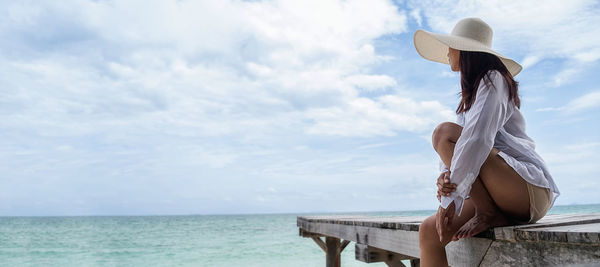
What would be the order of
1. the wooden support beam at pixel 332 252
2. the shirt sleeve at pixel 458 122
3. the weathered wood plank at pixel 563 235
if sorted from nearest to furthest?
the weathered wood plank at pixel 563 235 → the shirt sleeve at pixel 458 122 → the wooden support beam at pixel 332 252

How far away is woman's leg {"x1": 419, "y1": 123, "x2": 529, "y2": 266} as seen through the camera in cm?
168

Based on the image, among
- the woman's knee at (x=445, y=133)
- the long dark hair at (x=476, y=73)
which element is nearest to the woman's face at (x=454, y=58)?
the long dark hair at (x=476, y=73)

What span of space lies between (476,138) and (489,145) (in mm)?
62

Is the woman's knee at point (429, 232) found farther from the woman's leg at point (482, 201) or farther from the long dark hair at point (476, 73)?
the long dark hair at point (476, 73)

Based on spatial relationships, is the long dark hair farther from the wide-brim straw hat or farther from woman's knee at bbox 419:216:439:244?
woman's knee at bbox 419:216:439:244

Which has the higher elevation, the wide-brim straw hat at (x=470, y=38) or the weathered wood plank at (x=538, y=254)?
the wide-brim straw hat at (x=470, y=38)

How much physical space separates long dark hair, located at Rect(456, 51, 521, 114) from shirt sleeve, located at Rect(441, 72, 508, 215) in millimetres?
76

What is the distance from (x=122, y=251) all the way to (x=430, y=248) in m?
19.9

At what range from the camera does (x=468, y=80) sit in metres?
1.89

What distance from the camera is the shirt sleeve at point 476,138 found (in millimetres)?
1645

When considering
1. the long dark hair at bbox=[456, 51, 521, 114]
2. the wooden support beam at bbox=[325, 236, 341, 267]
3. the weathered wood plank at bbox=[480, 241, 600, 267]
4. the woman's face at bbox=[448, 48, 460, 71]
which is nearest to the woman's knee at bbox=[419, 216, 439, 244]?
the weathered wood plank at bbox=[480, 241, 600, 267]

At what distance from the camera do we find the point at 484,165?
1.70 m

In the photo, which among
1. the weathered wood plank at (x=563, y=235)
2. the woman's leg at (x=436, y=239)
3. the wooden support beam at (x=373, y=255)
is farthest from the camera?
the wooden support beam at (x=373, y=255)

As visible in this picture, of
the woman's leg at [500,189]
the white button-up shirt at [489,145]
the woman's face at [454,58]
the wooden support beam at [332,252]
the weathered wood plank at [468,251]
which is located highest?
the woman's face at [454,58]
